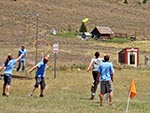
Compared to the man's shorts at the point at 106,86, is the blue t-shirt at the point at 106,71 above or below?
above

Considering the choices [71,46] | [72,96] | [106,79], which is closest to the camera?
[106,79]

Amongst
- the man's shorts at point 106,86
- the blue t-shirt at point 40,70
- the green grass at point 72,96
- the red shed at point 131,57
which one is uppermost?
the red shed at point 131,57

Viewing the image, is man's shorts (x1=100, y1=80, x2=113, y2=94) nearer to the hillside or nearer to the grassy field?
the grassy field

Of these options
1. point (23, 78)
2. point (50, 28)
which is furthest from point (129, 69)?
point (50, 28)

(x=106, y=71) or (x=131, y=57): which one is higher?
(x=131, y=57)

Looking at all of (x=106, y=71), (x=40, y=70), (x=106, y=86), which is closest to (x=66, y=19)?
(x=40, y=70)

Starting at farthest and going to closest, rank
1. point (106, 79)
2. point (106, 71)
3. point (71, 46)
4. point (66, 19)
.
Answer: point (66, 19) < point (71, 46) < point (106, 71) < point (106, 79)

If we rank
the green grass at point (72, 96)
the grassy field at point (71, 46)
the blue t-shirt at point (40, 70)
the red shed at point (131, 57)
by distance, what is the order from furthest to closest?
the red shed at point (131, 57), the blue t-shirt at point (40, 70), the grassy field at point (71, 46), the green grass at point (72, 96)

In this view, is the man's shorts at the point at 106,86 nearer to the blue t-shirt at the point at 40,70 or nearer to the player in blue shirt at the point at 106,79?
the player in blue shirt at the point at 106,79

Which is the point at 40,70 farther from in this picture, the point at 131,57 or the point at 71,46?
the point at 71,46

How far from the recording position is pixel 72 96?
22.7m

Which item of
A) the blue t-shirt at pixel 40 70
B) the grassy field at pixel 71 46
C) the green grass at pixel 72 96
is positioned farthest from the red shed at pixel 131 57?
the blue t-shirt at pixel 40 70

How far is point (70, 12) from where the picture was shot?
291 ft

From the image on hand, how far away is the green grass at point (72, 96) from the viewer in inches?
660
